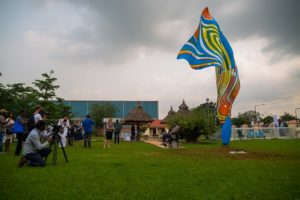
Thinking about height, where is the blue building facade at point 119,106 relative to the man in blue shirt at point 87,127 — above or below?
above

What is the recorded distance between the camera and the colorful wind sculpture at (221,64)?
1568cm

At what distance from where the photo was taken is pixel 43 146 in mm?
7730

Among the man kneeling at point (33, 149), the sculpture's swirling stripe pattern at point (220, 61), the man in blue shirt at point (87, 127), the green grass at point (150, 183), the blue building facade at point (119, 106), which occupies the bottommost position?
the green grass at point (150, 183)

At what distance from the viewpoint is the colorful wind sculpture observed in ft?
51.4

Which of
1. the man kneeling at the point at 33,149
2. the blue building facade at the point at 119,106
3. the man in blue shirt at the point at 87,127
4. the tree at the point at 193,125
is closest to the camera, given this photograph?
the man kneeling at the point at 33,149

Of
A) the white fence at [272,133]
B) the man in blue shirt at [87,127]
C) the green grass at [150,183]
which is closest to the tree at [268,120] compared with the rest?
the white fence at [272,133]

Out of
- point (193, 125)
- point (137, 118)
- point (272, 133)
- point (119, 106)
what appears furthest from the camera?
point (119, 106)

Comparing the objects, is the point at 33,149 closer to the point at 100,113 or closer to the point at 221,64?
the point at 221,64

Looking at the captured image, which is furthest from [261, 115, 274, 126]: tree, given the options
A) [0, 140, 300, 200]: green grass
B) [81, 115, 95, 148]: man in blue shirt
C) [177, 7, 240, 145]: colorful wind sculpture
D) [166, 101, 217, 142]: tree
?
[0, 140, 300, 200]: green grass

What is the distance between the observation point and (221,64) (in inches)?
619

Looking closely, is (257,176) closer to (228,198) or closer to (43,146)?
(228,198)

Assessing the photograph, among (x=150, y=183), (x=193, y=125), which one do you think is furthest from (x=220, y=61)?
(x=150, y=183)

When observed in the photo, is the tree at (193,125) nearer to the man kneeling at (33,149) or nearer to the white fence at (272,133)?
the white fence at (272,133)

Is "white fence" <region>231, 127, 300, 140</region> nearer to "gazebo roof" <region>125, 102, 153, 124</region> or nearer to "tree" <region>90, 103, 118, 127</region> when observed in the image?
"gazebo roof" <region>125, 102, 153, 124</region>
